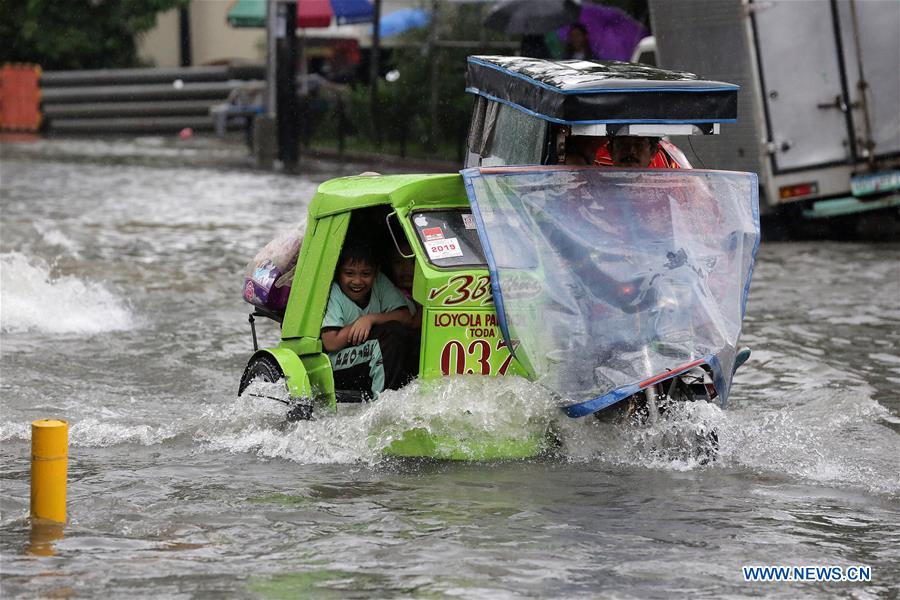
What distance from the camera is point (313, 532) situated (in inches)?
247

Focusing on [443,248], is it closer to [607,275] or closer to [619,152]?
[607,275]

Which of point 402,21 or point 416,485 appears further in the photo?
point 402,21

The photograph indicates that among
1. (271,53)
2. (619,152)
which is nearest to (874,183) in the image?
(619,152)

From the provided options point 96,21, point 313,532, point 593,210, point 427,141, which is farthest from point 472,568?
point 96,21

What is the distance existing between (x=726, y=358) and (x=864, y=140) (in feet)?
32.0

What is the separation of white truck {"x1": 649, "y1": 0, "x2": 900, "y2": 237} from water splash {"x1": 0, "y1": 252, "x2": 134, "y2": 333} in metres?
6.87

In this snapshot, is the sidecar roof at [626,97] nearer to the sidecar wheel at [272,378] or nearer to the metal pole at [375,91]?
the sidecar wheel at [272,378]

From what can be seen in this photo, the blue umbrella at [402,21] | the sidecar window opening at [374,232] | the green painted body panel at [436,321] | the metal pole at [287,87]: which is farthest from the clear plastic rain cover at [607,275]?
the blue umbrella at [402,21]

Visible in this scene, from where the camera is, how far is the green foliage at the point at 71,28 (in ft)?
117

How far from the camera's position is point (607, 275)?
7266 millimetres

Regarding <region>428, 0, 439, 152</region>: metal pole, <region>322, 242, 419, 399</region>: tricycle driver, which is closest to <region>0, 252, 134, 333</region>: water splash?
<region>322, 242, 419, 399</region>: tricycle driver

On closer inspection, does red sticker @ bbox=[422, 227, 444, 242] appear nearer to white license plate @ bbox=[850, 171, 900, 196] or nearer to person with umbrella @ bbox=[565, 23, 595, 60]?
white license plate @ bbox=[850, 171, 900, 196]

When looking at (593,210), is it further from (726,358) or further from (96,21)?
(96,21)

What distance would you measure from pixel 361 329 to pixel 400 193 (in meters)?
0.77
